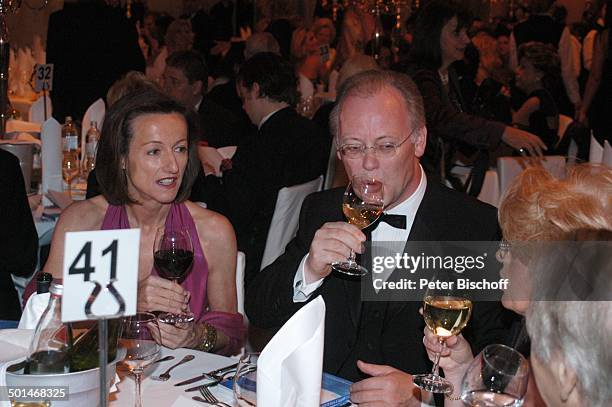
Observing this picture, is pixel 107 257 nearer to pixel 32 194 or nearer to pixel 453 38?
pixel 32 194

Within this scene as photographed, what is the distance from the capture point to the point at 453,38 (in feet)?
17.1

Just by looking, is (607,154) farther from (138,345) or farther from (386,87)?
(138,345)

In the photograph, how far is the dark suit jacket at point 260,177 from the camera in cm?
479

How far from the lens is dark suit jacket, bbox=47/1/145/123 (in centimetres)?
705

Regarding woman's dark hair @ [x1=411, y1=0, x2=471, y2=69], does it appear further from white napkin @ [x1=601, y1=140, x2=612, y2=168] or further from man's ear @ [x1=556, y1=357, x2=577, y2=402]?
man's ear @ [x1=556, y1=357, x2=577, y2=402]

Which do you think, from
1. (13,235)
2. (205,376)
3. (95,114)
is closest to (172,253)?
(205,376)

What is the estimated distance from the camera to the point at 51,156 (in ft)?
15.1

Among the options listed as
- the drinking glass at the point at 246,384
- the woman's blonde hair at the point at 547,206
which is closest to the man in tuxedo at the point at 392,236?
the woman's blonde hair at the point at 547,206

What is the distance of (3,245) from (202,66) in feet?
9.86

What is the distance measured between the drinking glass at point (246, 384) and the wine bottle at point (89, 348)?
273mm

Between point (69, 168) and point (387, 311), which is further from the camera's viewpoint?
point (69, 168)

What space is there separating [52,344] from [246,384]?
0.37 metres

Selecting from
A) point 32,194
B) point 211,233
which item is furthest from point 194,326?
point 32,194

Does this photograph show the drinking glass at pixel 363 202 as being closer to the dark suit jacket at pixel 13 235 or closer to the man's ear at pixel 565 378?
the man's ear at pixel 565 378
